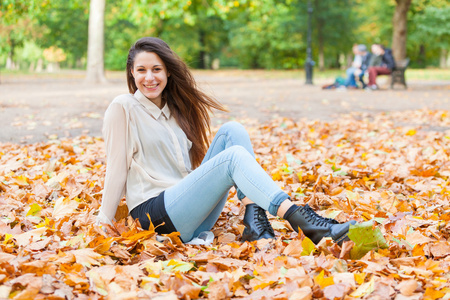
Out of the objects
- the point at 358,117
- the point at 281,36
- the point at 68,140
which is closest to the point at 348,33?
the point at 281,36

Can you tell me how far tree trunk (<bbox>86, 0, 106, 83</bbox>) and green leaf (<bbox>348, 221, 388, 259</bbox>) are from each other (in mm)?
14439

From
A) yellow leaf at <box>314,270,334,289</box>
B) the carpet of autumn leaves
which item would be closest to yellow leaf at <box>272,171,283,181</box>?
the carpet of autumn leaves

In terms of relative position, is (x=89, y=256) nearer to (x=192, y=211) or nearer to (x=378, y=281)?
(x=192, y=211)

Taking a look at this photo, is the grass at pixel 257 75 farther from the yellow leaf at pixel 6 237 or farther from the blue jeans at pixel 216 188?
the blue jeans at pixel 216 188

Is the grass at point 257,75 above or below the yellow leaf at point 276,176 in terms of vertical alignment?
above

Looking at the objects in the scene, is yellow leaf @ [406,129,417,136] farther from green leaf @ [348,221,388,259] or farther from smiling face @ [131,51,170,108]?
smiling face @ [131,51,170,108]

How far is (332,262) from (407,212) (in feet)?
3.87

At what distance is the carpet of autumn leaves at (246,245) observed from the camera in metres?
2.16

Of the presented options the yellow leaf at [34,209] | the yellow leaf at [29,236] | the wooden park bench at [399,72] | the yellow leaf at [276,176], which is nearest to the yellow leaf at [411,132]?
the yellow leaf at [276,176]

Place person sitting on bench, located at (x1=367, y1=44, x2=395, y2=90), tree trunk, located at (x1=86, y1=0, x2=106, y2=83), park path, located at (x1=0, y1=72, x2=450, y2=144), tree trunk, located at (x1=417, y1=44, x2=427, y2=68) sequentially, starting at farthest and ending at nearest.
A: tree trunk, located at (x1=417, y1=44, x2=427, y2=68), tree trunk, located at (x1=86, y1=0, x2=106, y2=83), person sitting on bench, located at (x1=367, y1=44, x2=395, y2=90), park path, located at (x1=0, y1=72, x2=450, y2=144)

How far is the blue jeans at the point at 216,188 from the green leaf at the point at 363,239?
398mm

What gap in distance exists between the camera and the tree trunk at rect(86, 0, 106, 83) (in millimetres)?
15352

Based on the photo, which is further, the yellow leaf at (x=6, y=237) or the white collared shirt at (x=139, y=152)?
the white collared shirt at (x=139, y=152)

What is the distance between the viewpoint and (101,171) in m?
4.58
